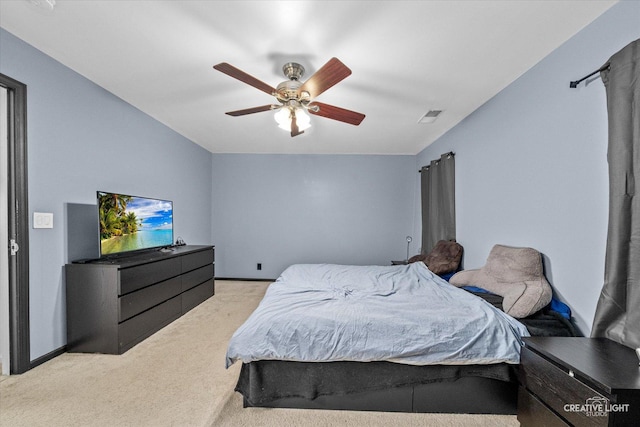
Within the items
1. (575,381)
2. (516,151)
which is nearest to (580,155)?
(516,151)

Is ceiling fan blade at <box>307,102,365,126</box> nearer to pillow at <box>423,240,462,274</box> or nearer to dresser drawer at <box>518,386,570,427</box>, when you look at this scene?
pillow at <box>423,240,462,274</box>

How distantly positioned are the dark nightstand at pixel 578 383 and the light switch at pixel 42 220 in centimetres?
349

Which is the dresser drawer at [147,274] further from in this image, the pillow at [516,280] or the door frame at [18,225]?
the pillow at [516,280]

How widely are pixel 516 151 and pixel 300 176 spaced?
3.42m

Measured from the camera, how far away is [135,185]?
3.12m

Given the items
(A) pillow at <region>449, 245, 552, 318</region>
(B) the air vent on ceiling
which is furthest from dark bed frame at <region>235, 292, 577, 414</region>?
(B) the air vent on ceiling

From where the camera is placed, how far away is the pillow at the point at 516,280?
176 centimetres

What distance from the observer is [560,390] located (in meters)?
1.21

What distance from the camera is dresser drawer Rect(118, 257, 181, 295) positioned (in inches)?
93.4

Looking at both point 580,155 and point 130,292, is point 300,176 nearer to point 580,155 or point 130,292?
point 130,292

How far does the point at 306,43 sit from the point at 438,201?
2.83m

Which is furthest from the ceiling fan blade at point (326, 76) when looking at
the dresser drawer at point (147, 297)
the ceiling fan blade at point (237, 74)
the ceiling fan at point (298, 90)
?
the dresser drawer at point (147, 297)

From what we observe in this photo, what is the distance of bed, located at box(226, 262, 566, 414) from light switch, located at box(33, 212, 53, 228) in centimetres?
188

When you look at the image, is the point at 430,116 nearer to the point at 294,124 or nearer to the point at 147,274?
the point at 294,124
